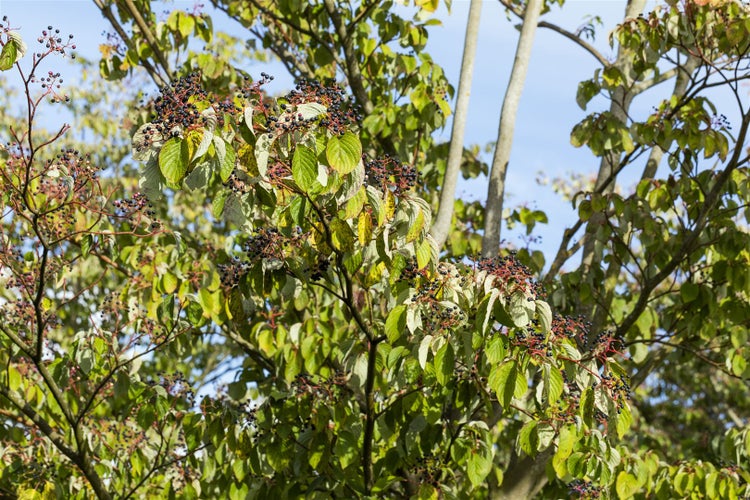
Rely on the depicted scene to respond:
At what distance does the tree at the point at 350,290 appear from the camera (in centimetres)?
312

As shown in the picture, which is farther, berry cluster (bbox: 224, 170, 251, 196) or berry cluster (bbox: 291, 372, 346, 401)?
berry cluster (bbox: 291, 372, 346, 401)

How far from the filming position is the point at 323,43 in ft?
18.7

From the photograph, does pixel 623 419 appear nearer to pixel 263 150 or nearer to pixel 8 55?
pixel 263 150

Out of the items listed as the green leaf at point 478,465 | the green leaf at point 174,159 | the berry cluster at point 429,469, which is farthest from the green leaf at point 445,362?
the green leaf at point 174,159

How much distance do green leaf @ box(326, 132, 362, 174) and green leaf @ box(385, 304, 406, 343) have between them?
76cm

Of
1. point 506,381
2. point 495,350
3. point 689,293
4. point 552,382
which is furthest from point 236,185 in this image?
point 689,293

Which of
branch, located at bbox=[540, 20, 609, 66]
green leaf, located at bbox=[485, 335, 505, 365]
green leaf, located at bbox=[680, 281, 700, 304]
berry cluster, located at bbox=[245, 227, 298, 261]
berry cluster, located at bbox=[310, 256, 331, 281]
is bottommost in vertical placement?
green leaf, located at bbox=[485, 335, 505, 365]

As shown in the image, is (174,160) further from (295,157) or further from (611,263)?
(611,263)

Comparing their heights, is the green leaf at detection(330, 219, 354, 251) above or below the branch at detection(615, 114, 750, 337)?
below

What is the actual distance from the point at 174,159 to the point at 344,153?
55 centimetres

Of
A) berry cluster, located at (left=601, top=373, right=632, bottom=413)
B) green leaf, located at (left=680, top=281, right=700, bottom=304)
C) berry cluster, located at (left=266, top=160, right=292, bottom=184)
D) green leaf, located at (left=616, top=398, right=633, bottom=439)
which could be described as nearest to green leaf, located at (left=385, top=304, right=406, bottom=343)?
berry cluster, located at (left=266, top=160, right=292, bottom=184)

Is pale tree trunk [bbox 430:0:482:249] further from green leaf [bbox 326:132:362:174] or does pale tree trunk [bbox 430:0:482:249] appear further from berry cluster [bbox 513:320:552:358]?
green leaf [bbox 326:132:362:174]

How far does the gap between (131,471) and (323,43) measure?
9.79ft

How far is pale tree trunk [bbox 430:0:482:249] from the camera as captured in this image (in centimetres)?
511
